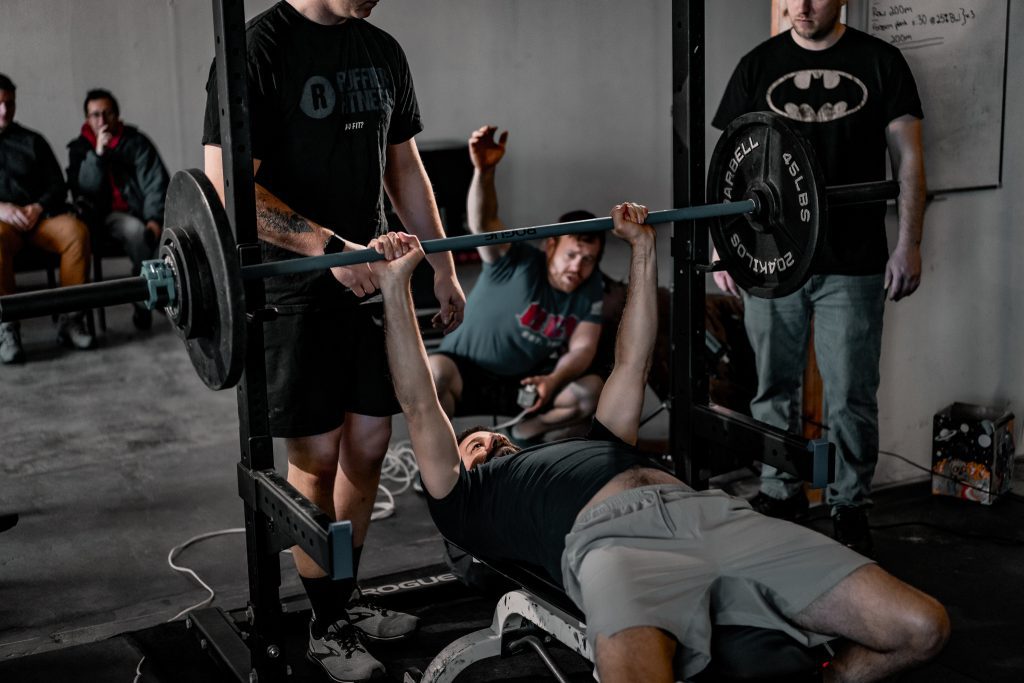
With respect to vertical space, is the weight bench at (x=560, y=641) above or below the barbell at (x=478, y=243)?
below

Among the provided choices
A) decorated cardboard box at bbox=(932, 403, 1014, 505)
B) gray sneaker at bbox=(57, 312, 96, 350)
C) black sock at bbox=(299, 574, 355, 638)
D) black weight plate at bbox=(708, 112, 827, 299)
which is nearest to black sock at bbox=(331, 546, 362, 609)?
black sock at bbox=(299, 574, 355, 638)

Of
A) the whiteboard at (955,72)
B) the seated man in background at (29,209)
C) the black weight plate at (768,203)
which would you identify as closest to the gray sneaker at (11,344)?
the seated man in background at (29,209)

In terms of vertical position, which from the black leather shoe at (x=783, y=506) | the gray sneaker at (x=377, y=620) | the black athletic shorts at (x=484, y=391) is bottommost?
the gray sneaker at (x=377, y=620)

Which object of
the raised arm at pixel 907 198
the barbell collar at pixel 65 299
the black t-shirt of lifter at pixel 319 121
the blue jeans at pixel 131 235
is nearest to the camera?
the barbell collar at pixel 65 299

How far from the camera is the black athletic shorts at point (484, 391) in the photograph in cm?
334

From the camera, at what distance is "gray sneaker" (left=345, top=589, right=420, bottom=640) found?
242 cm

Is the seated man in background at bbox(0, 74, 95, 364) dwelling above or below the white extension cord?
above

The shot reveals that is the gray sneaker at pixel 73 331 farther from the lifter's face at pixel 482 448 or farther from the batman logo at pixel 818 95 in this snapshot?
the batman logo at pixel 818 95

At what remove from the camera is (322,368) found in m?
2.15

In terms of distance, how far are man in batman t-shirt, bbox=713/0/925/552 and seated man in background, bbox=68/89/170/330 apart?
1.66m

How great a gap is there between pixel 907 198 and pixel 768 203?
821 millimetres

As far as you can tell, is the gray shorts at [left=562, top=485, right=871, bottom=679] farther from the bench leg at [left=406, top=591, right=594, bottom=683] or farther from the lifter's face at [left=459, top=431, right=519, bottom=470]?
the lifter's face at [left=459, top=431, right=519, bottom=470]

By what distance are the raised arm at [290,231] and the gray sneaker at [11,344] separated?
55.6 inches

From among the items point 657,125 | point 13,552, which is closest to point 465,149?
point 657,125
